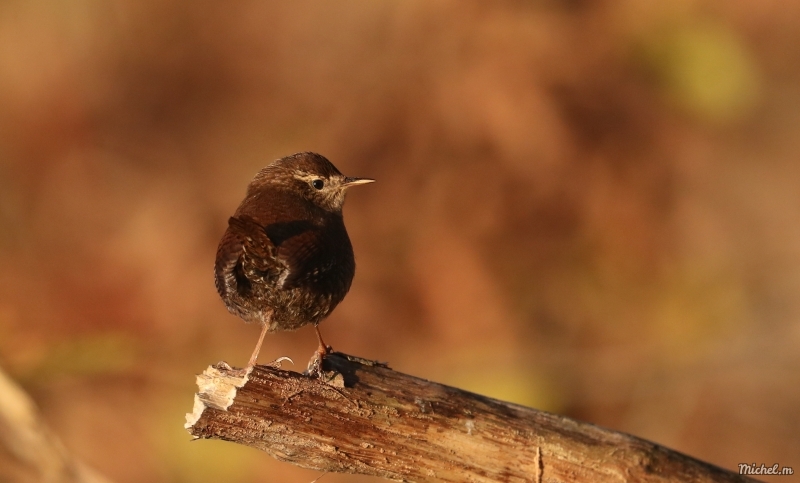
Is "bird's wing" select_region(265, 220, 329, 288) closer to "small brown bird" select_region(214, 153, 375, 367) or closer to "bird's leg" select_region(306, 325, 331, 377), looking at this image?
"small brown bird" select_region(214, 153, 375, 367)

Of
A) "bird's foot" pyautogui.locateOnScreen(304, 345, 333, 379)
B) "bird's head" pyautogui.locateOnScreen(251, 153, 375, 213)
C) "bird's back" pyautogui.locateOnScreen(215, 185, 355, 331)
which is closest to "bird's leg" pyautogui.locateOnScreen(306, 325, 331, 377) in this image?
"bird's foot" pyautogui.locateOnScreen(304, 345, 333, 379)

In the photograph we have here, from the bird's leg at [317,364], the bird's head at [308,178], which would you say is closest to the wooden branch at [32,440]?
the bird's head at [308,178]

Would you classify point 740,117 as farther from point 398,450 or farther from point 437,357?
point 398,450

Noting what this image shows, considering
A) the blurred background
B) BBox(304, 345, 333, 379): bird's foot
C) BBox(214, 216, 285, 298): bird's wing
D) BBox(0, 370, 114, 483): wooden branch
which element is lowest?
BBox(0, 370, 114, 483): wooden branch

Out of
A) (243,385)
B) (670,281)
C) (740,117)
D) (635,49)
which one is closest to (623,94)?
(635,49)

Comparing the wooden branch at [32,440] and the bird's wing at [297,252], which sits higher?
the bird's wing at [297,252]

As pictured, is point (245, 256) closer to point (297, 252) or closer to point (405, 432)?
point (297, 252)

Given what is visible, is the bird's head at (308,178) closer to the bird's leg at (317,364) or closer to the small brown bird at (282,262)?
the small brown bird at (282,262)
